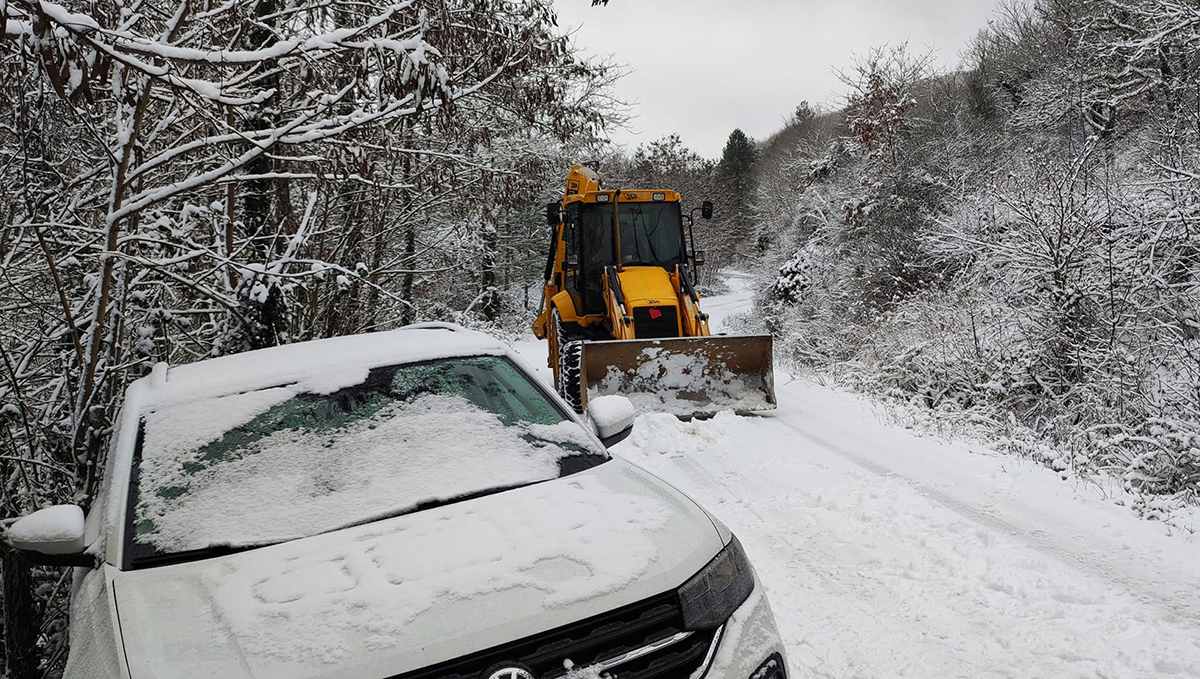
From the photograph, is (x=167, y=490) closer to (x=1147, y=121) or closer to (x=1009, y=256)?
(x=1009, y=256)

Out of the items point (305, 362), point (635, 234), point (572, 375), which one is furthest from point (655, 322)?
point (305, 362)

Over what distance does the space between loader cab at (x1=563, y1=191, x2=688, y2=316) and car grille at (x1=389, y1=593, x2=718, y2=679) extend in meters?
8.05

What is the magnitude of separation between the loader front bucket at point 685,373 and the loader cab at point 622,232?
1.83 metres

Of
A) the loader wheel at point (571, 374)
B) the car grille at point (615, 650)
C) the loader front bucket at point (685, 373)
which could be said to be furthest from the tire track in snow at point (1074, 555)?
the loader wheel at point (571, 374)

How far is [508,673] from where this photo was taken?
1849 mm

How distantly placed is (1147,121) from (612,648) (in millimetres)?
17777

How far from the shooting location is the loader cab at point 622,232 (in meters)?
9.94

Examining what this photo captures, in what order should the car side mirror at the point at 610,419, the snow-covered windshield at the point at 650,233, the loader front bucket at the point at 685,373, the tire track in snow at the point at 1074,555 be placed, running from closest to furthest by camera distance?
the car side mirror at the point at 610,419, the tire track in snow at the point at 1074,555, the loader front bucket at the point at 685,373, the snow-covered windshield at the point at 650,233

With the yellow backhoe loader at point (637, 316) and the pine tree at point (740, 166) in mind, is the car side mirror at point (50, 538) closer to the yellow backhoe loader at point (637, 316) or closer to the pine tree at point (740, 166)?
the yellow backhoe loader at point (637, 316)

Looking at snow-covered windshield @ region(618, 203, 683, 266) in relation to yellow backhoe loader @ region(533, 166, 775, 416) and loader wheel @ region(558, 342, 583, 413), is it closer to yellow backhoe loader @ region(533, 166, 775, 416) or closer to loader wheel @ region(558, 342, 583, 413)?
yellow backhoe loader @ region(533, 166, 775, 416)

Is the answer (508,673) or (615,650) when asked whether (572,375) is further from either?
(508,673)

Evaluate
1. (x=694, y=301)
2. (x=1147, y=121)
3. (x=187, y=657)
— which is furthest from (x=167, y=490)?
(x=1147, y=121)

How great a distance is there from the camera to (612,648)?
2.02 metres

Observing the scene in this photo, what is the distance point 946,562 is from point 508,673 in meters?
3.31
